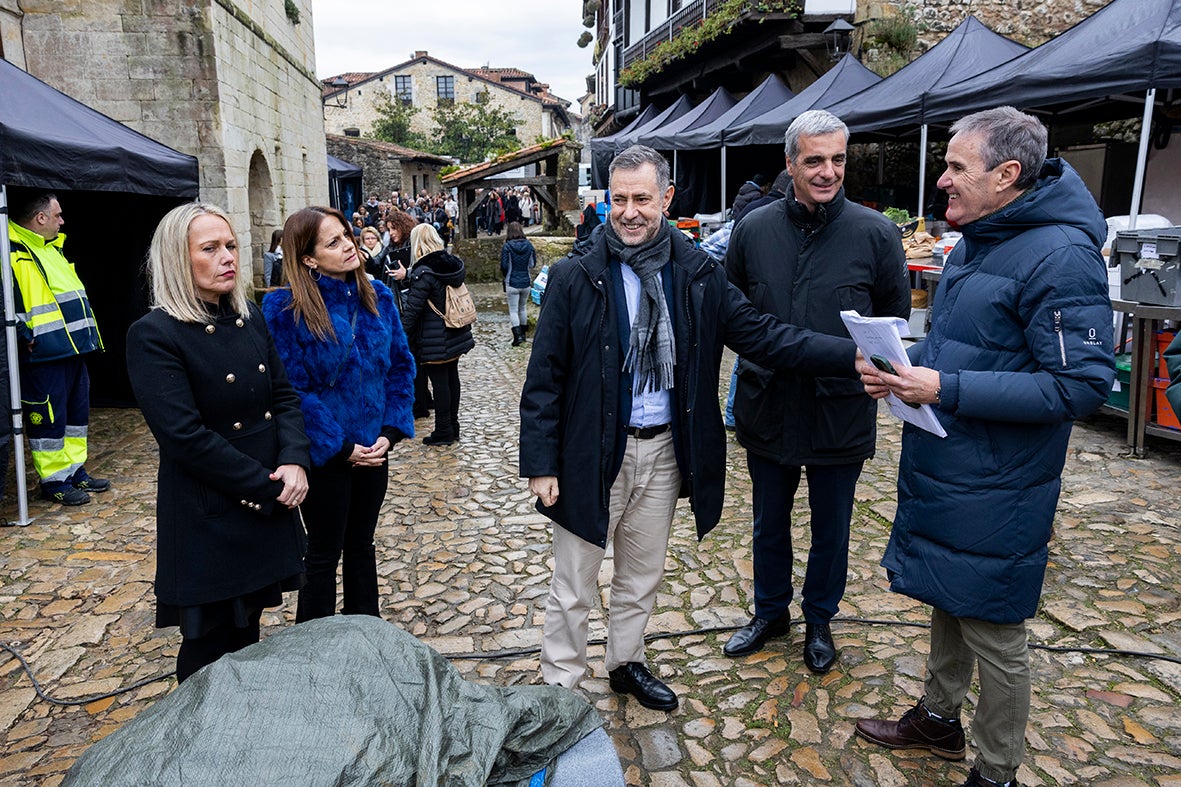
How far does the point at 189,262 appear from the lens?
8.45 ft

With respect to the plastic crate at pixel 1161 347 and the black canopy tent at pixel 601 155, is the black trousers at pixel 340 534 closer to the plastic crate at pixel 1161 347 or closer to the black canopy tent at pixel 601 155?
the plastic crate at pixel 1161 347

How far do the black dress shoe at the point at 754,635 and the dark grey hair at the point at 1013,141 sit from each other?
6.47ft

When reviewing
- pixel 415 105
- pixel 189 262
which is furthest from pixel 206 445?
pixel 415 105

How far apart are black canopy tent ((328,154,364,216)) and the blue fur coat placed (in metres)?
20.2

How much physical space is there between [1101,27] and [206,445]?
786cm

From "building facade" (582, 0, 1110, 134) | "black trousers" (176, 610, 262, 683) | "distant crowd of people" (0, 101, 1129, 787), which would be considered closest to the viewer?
"distant crowd of people" (0, 101, 1129, 787)

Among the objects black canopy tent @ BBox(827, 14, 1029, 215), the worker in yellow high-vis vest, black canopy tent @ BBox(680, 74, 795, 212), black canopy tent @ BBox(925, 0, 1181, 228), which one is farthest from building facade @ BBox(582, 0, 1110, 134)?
the worker in yellow high-vis vest

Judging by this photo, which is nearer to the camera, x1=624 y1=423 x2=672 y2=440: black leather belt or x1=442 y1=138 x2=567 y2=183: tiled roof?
x1=624 y1=423 x2=672 y2=440: black leather belt

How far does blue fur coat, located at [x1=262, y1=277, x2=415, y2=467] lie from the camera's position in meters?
3.10

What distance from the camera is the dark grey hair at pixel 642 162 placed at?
2719mm

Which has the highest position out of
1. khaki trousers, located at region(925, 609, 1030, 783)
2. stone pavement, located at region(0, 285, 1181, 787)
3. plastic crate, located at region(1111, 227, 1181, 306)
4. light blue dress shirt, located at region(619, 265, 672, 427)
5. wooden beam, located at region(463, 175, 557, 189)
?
wooden beam, located at region(463, 175, 557, 189)

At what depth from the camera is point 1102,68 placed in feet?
21.6

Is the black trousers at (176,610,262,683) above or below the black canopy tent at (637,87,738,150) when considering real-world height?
below

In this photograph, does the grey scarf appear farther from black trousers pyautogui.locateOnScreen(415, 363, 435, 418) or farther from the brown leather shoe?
A: black trousers pyautogui.locateOnScreen(415, 363, 435, 418)
